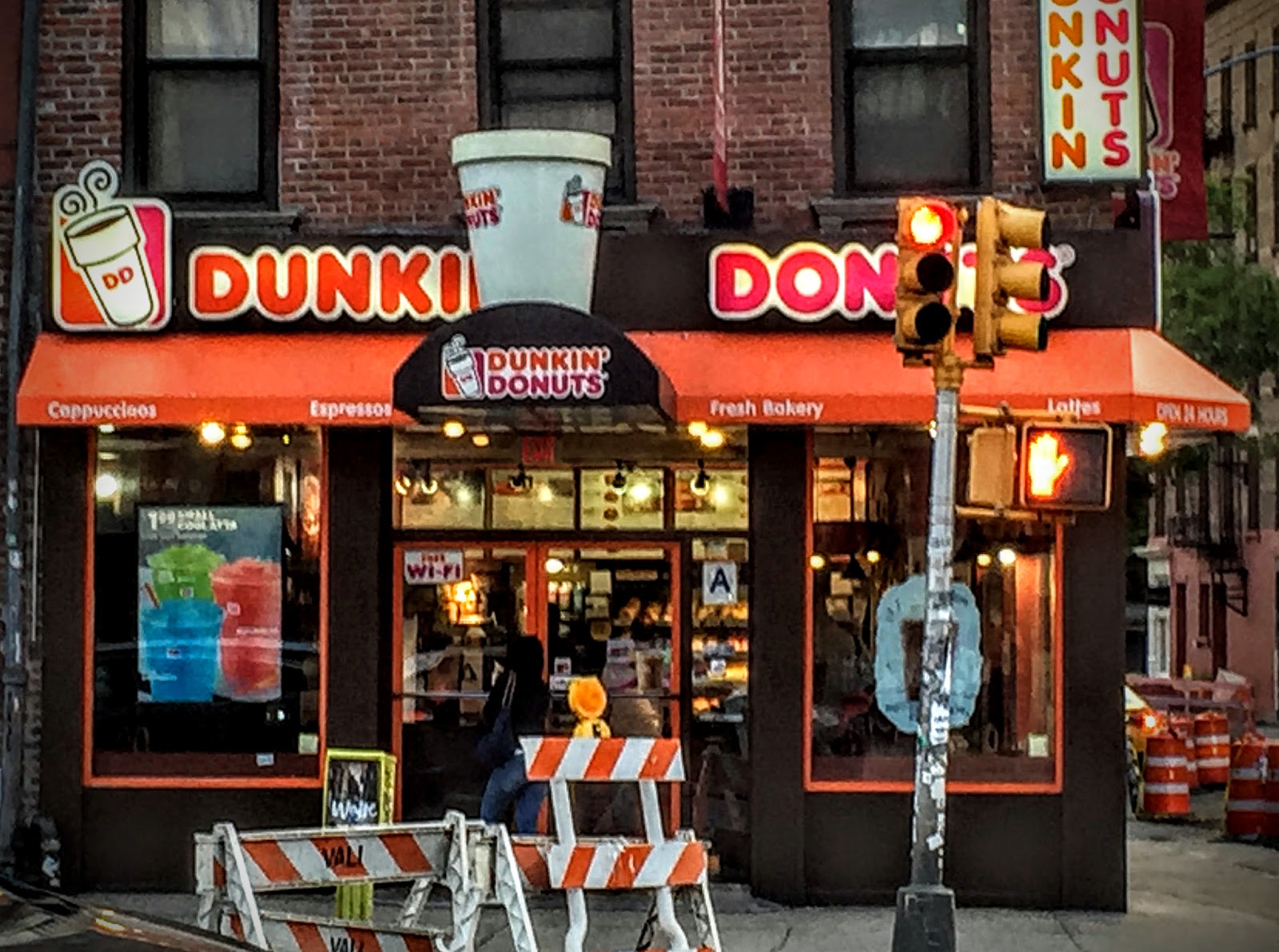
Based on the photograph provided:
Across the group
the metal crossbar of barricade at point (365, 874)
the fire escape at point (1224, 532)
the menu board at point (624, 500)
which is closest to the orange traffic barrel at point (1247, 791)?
the menu board at point (624, 500)

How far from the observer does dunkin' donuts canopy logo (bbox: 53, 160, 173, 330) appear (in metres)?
15.1

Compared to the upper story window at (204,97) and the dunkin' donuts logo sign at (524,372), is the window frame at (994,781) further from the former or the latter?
the upper story window at (204,97)

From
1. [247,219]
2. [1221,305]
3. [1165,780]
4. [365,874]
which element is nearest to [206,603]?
[247,219]

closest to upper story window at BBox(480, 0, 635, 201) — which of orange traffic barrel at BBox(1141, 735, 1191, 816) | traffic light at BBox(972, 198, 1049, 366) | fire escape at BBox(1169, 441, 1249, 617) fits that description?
traffic light at BBox(972, 198, 1049, 366)

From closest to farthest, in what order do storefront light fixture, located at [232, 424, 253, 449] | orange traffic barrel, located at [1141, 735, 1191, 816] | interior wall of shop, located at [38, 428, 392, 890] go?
interior wall of shop, located at [38, 428, 392, 890] < storefront light fixture, located at [232, 424, 253, 449] < orange traffic barrel, located at [1141, 735, 1191, 816]

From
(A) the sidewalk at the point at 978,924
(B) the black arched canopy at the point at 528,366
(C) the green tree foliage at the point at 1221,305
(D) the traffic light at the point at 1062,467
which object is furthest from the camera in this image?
(C) the green tree foliage at the point at 1221,305

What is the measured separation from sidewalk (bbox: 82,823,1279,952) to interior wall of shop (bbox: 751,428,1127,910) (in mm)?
188

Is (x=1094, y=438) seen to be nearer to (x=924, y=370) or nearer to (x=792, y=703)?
(x=924, y=370)

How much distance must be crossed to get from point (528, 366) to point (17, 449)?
3.89m

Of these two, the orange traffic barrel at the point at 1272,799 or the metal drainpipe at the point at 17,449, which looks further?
the orange traffic barrel at the point at 1272,799

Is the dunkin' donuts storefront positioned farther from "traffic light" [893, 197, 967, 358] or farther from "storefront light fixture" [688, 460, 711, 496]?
"traffic light" [893, 197, 967, 358]

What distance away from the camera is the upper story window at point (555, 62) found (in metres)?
15.7

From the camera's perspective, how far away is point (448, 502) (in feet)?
51.7

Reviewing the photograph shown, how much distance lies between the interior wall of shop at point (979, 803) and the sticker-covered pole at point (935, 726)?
9.41ft
